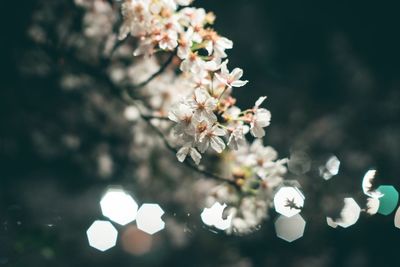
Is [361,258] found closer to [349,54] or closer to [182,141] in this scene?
[349,54]

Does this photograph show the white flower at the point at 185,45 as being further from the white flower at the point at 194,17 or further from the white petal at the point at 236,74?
the white petal at the point at 236,74

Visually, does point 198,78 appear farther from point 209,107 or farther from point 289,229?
point 289,229

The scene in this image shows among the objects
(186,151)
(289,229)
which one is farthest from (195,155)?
(289,229)

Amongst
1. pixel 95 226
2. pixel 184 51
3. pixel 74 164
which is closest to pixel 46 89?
pixel 74 164

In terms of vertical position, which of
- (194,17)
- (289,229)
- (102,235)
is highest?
(289,229)

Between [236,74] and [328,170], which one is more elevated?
[328,170]

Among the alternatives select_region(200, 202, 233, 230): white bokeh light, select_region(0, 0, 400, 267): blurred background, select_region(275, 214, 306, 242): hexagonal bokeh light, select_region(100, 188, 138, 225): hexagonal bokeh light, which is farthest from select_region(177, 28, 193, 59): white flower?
select_region(275, 214, 306, 242): hexagonal bokeh light

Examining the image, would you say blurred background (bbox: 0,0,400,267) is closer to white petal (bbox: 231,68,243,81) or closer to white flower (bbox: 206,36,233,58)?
white flower (bbox: 206,36,233,58)
